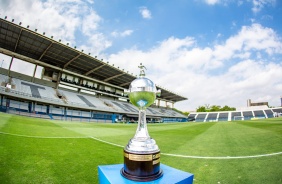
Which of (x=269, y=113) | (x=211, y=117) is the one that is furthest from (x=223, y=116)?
(x=269, y=113)

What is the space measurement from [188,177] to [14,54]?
1385 inches

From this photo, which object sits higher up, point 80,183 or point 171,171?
point 171,171

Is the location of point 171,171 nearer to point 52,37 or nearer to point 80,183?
point 80,183

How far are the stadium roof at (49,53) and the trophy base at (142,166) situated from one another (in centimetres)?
2736

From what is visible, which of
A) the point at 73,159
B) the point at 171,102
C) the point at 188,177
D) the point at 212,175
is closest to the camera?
the point at 188,177

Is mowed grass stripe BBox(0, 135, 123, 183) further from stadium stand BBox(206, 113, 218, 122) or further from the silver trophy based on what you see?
stadium stand BBox(206, 113, 218, 122)

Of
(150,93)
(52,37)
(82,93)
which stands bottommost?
(150,93)

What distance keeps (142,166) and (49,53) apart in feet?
106

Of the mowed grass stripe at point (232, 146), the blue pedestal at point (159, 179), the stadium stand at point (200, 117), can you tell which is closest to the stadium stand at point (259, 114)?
the stadium stand at point (200, 117)

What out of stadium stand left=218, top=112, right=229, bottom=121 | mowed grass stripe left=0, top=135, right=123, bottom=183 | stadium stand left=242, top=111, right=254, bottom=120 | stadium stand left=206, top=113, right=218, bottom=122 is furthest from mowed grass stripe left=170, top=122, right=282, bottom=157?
stadium stand left=218, top=112, right=229, bottom=121

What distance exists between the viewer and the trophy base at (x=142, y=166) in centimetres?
180

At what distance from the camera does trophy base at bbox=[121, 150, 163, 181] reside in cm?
180

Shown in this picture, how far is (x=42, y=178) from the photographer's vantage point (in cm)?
239

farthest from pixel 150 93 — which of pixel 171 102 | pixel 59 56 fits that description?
pixel 171 102
